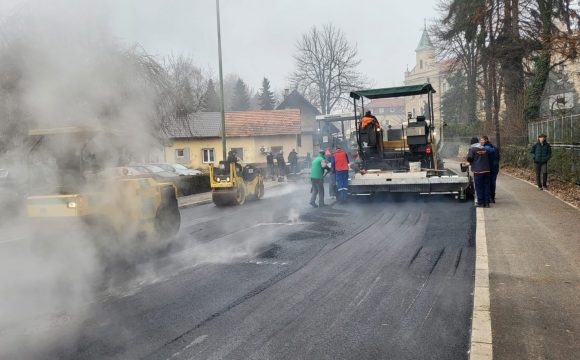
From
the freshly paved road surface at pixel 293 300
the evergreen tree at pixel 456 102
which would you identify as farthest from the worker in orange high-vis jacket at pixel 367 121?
the evergreen tree at pixel 456 102

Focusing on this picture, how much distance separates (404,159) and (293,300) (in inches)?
375

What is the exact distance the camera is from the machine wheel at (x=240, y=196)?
14654 millimetres

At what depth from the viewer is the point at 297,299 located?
522 centimetres

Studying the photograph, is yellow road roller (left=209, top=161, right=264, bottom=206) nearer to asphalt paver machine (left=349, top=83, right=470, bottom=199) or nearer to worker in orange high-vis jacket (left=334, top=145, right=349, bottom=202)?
worker in orange high-vis jacket (left=334, top=145, right=349, bottom=202)

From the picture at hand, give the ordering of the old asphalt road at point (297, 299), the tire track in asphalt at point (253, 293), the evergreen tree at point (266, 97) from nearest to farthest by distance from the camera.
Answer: the old asphalt road at point (297, 299), the tire track in asphalt at point (253, 293), the evergreen tree at point (266, 97)

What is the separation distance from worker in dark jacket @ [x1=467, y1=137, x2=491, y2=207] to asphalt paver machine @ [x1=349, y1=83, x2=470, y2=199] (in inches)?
39.9

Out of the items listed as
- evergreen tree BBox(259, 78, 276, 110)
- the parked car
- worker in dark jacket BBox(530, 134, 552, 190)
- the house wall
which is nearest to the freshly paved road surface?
worker in dark jacket BBox(530, 134, 552, 190)

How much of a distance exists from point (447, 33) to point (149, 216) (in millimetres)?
26818

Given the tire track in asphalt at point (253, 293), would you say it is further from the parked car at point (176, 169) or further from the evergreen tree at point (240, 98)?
the evergreen tree at point (240, 98)

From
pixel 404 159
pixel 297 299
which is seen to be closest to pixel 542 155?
pixel 404 159

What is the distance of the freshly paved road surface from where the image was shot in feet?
13.2

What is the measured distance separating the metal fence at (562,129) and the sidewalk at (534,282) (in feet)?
18.3

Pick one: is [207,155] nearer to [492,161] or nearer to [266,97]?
A: [492,161]

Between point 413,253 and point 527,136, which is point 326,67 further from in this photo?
point 413,253
